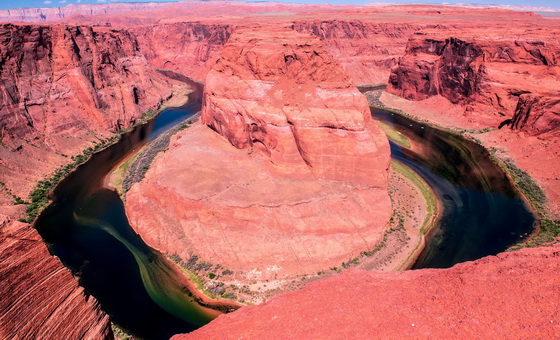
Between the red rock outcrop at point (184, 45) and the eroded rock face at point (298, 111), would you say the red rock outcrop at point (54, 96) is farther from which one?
the red rock outcrop at point (184, 45)

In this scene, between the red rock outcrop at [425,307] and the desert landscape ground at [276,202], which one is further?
the desert landscape ground at [276,202]

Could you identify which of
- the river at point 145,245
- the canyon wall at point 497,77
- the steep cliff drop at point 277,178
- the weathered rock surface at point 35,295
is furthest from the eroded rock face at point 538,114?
the weathered rock surface at point 35,295

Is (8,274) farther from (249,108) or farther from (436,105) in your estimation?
(436,105)

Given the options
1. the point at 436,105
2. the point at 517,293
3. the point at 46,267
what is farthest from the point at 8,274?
the point at 436,105

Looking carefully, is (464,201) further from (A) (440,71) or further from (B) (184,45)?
(B) (184,45)

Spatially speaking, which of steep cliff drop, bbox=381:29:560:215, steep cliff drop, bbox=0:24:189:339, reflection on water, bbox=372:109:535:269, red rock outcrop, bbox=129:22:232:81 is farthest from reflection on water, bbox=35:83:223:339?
red rock outcrop, bbox=129:22:232:81

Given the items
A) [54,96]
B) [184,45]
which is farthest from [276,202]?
[184,45]

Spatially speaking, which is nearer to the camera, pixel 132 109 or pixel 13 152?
pixel 13 152
